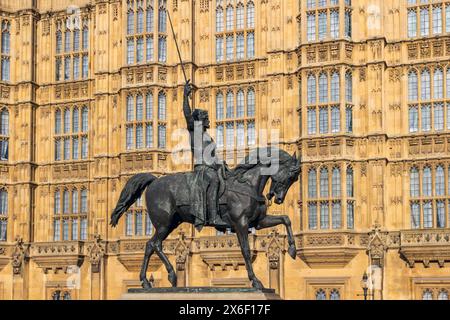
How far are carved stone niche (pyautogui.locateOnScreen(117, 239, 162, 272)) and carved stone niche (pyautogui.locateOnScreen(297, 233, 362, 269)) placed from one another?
700cm

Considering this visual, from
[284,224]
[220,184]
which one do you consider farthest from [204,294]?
[220,184]

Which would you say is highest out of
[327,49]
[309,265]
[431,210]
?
[327,49]

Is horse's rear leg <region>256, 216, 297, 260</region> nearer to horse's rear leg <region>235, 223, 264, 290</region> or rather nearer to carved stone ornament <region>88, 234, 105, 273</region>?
horse's rear leg <region>235, 223, 264, 290</region>

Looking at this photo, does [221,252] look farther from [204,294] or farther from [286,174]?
[204,294]

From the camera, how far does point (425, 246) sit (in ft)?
114

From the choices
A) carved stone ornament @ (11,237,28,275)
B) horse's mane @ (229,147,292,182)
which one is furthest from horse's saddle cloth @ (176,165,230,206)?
carved stone ornament @ (11,237,28,275)

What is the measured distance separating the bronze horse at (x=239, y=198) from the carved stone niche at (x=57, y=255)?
21.3 meters

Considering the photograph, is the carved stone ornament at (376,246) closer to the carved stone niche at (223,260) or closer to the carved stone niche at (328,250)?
the carved stone niche at (328,250)

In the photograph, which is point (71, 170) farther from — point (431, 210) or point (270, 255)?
point (431, 210)

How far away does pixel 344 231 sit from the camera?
35.7 m

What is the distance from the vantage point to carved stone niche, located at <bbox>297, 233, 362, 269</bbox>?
117 ft
